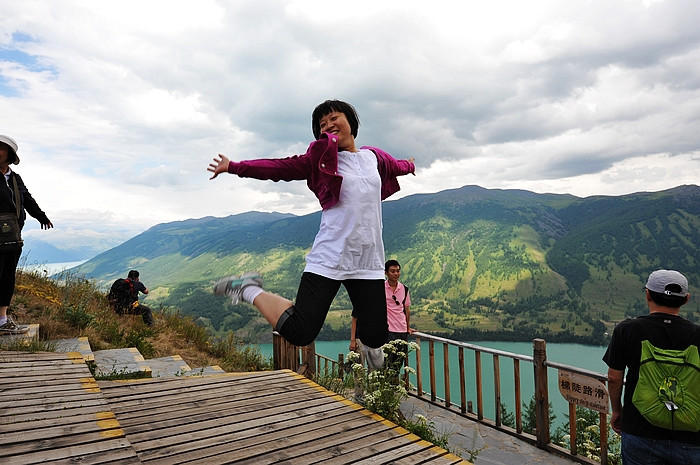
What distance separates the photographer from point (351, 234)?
7.58ft

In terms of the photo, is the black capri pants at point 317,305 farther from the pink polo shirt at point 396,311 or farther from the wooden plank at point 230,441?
the pink polo shirt at point 396,311

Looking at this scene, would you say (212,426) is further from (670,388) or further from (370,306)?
(670,388)

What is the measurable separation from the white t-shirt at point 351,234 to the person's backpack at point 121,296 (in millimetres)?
7123

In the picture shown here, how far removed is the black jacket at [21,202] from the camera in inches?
146

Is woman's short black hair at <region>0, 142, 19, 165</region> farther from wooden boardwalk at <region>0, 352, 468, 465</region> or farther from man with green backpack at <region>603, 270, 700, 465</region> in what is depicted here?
man with green backpack at <region>603, 270, 700, 465</region>

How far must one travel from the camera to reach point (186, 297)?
127 metres

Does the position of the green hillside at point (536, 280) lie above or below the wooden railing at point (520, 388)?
below

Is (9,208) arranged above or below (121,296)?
above

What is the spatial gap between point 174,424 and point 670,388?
8.96ft

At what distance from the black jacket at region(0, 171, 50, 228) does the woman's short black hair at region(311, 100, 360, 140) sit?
10.2 feet

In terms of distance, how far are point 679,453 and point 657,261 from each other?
17622 centimetres

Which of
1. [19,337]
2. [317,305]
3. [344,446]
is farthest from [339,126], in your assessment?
[19,337]

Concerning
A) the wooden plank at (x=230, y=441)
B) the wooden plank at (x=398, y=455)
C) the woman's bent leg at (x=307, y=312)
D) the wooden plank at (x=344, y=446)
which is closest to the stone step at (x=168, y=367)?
the wooden plank at (x=230, y=441)

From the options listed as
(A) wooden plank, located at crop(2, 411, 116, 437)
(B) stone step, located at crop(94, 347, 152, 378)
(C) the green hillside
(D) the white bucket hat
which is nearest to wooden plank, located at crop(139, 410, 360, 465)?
(A) wooden plank, located at crop(2, 411, 116, 437)
